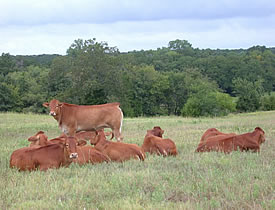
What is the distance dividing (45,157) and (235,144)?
4.82m

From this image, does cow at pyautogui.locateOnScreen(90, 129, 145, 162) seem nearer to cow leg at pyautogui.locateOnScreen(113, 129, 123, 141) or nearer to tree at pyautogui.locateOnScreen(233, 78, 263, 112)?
cow leg at pyautogui.locateOnScreen(113, 129, 123, 141)

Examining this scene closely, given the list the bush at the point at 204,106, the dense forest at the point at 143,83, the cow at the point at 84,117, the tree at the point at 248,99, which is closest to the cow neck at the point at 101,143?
the cow at the point at 84,117

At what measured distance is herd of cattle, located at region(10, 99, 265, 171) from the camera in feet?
28.3

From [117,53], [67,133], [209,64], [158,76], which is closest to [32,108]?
[117,53]

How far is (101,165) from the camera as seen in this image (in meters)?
8.82

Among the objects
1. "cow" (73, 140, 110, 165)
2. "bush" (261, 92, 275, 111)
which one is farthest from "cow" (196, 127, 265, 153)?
"bush" (261, 92, 275, 111)

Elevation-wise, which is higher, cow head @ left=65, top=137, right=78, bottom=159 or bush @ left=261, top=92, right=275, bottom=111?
cow head @ left=65, top=137, right=78, bottom=159

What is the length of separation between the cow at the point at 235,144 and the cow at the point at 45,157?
11.9 ft

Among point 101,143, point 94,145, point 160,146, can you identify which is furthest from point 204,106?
point 101,143

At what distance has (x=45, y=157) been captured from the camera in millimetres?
8633

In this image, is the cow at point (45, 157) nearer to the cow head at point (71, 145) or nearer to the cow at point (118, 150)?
the cow head at point (71, 145)

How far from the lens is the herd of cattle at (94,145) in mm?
8617

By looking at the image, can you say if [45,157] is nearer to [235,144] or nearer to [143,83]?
[235,144]

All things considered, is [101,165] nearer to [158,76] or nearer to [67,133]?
[67,133]
